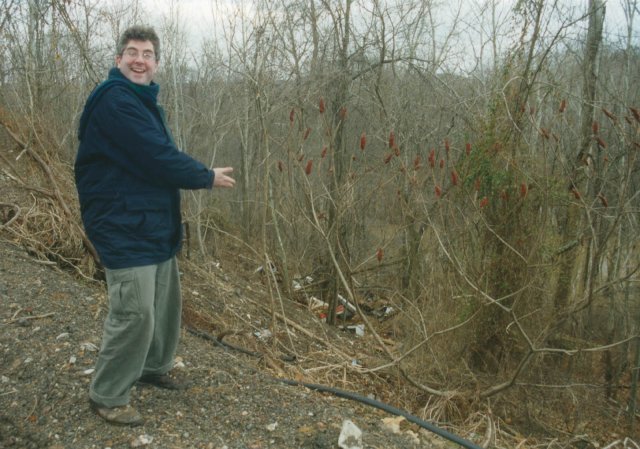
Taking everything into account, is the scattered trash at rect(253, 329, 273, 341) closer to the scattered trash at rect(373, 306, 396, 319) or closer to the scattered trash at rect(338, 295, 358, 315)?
the scattered trash at rect(338, 295, 358, 315)

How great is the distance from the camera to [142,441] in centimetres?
280

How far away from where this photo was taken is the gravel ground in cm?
289

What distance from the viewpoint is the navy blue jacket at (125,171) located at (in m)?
2.62

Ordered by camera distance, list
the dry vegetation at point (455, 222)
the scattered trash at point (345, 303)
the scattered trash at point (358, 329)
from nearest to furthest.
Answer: the dry vegetation at point (455, 222) < the scattered trash at point (358, 329) < the scattered trash at point (345, 303)

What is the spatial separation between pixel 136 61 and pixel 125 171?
544mm

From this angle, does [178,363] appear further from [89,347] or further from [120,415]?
[120,415]

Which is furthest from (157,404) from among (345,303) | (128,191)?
(345,303)

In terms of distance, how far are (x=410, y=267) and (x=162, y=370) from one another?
5455mm

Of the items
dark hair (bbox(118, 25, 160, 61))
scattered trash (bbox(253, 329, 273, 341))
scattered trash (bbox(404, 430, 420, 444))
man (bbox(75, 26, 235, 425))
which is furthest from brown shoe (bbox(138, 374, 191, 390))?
scattered trash (bbox(253, 329, 273, 341))

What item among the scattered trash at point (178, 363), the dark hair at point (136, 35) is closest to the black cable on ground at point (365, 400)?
the scattered trash at point (178, 363)

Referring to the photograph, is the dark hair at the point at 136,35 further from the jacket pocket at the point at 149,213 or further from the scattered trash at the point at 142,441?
the scattered trash at the point at 142,441

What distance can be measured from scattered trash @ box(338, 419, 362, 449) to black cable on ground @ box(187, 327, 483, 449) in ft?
2.50

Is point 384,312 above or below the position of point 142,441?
below

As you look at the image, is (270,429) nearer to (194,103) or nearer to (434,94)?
(434,94)
